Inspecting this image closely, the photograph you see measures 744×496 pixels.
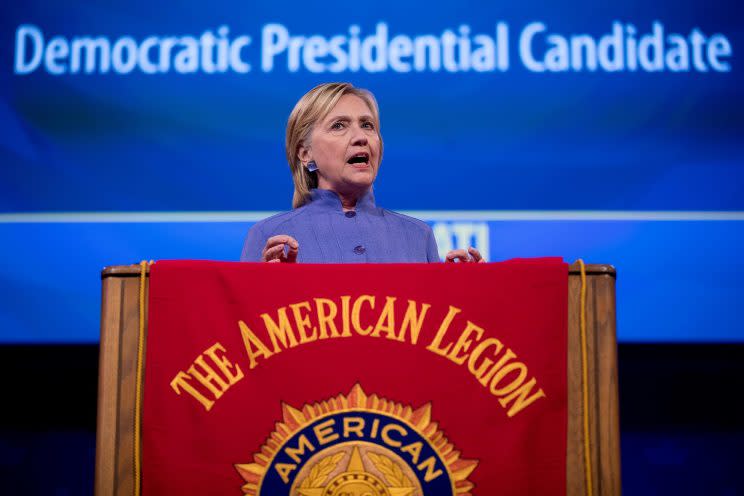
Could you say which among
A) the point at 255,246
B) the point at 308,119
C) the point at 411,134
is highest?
the point at 411,134

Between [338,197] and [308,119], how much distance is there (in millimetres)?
201

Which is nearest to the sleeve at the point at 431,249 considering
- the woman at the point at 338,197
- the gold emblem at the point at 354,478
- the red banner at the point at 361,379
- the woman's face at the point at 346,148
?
the woman at the point at 338,197

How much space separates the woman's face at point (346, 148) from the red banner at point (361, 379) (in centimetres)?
70

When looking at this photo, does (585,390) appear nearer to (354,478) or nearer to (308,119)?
(354,478)

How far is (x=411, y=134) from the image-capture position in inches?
104

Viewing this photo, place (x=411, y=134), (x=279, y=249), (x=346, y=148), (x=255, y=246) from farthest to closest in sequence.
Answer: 1. (x=411, y=134)
2. (x=346, y=148)
3. (x=255, y=246)
4. (x=279, y=249)

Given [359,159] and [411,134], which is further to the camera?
[411,134]

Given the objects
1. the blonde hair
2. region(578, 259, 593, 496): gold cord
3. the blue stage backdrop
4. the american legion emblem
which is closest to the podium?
region(578, 259, 593, 496): gold cord

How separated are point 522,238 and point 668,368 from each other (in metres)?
0.69

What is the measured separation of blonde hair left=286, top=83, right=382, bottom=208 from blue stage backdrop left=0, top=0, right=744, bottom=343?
574 mm

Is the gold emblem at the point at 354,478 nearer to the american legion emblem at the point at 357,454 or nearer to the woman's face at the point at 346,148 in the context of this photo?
the american legion emblem at the point at 357,454

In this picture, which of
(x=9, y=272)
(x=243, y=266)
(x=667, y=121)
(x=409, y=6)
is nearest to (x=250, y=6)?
(x=409, y=6)

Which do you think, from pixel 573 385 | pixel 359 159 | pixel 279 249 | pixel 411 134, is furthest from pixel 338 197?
pixel 573 385

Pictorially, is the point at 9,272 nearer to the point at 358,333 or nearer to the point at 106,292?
the point at 106,292
